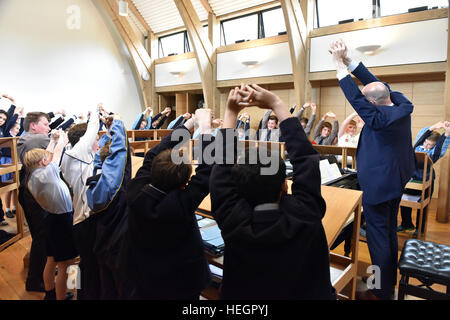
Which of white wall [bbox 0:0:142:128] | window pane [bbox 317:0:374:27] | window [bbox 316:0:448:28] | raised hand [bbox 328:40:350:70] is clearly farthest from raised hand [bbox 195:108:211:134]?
white wall [bbox 0:0:142:128]

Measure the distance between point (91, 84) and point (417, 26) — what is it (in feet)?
27.3

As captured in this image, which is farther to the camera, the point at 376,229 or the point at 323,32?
the point at 323,32

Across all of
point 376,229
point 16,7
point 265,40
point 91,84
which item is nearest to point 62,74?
point 91,84

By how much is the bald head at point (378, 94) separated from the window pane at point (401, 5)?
4.60 metres

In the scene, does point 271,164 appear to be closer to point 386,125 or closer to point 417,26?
point 386,125

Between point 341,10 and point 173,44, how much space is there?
215 inches

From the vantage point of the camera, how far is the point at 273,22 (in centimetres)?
752

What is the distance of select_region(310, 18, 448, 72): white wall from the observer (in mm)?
5180

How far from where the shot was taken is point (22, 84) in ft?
25.9

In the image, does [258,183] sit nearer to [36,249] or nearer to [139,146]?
[36,249]

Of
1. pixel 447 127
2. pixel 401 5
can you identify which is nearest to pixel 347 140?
pixel 447 127

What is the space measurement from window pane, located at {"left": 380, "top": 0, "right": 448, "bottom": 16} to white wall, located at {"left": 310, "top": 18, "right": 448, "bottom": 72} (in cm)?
38
